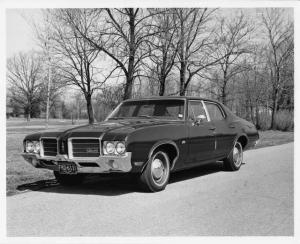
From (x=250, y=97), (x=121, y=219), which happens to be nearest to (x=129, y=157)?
(x=121, y=219)

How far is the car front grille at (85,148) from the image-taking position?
6258 mm

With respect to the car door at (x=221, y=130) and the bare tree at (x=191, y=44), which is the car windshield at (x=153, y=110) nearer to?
the car door at (x=221, y=130)

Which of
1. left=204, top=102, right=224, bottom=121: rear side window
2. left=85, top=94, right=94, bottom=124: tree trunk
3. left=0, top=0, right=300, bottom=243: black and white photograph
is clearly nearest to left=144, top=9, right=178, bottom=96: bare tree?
left=0, top=0, right=300, bottom=243: black and white photograph

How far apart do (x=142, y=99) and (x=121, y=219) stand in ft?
11.3

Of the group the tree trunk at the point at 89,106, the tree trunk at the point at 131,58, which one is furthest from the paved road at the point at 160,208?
the tree trunk at the point at 89,106

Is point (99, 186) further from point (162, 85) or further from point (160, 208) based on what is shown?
point (162, 85)

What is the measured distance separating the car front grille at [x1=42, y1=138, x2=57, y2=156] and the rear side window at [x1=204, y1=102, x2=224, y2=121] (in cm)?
336

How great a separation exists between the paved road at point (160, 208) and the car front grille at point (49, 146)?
0.63 meters

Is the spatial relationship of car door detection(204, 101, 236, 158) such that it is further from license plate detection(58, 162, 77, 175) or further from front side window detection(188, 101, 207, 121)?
license plate detection(58, 162, 77, 175)

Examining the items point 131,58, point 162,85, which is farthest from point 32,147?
point 162,85

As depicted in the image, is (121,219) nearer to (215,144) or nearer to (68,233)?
(68,233)

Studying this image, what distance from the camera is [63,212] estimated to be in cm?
541

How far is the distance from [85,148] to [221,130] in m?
3.39
